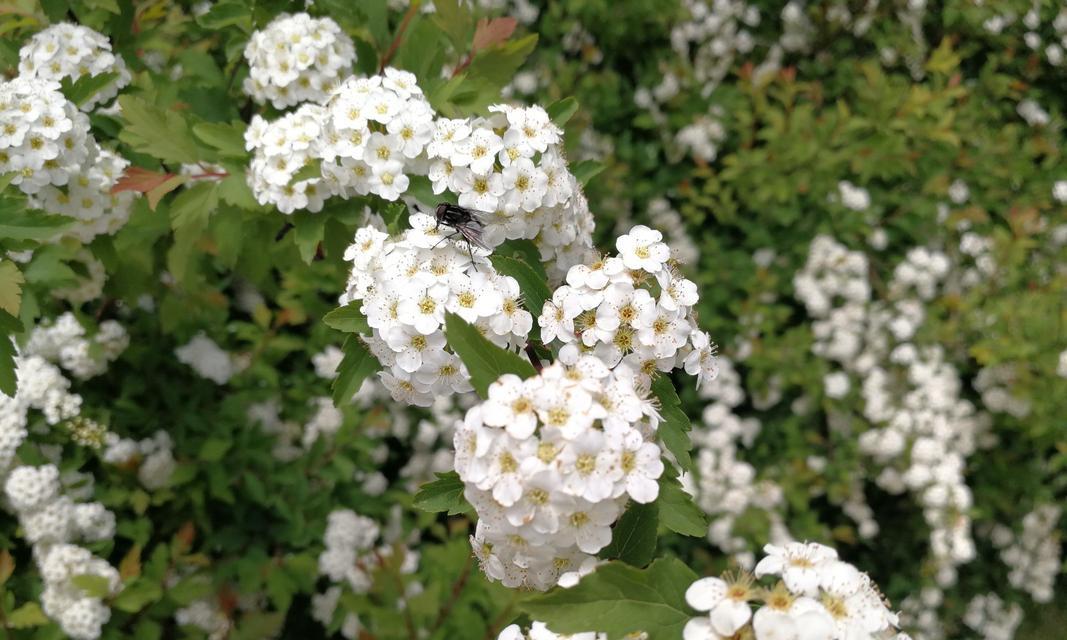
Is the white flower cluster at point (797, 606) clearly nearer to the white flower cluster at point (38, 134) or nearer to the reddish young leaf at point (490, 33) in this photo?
the reddish young leaf at point (490, 33)

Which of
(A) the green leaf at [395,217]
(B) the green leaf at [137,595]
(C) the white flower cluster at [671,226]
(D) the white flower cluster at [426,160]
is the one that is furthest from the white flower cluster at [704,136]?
(B) the green leaf at [137,595]

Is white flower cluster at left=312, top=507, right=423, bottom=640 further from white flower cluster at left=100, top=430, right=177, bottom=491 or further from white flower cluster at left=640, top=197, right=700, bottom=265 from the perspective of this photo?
white flower cluster at left=640, top=197, right=700, bottom=265

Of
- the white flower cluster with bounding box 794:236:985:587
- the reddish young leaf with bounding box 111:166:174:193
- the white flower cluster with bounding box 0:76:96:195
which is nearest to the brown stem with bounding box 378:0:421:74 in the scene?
the reddish young leaf with bounding box 111:166:174:193

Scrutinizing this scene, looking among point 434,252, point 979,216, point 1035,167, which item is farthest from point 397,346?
point 1035,167

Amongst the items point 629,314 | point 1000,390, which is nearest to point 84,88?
point 629,314

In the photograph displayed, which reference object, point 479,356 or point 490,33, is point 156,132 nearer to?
point 490,33
